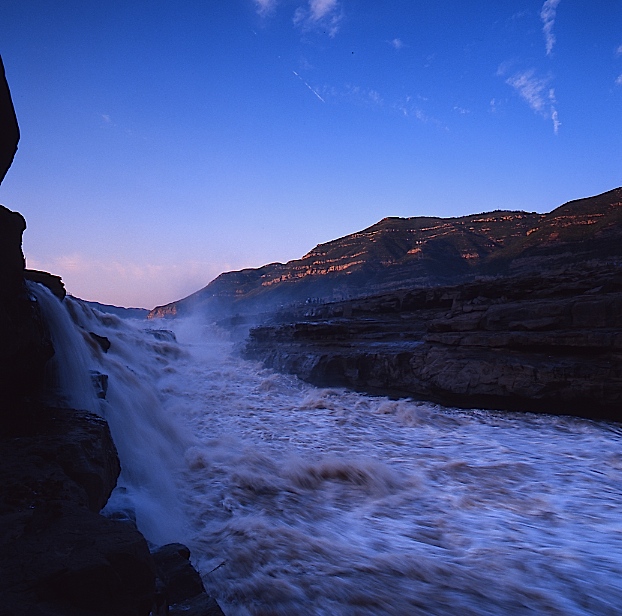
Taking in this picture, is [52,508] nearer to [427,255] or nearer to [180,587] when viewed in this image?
[180,587]

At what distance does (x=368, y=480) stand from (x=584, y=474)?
2910 mm

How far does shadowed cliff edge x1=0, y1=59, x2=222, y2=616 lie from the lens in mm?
1467

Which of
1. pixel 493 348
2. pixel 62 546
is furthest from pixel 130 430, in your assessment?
pixel 493 348

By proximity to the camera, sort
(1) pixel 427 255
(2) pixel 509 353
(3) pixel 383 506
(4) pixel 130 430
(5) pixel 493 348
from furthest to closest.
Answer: (1) pixel 427 255, (5) pixel 493 348, (2) pixel 509 353, (4) pixel 130 430, (3) pixel 383 506

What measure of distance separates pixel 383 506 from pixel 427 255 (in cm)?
5577

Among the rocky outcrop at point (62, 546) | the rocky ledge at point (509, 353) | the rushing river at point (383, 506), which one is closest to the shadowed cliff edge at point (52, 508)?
the rocky outcrop at point (62, 546)

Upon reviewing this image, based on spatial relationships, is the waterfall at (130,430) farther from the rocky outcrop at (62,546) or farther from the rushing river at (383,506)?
the rocky outcrop at (62,546)

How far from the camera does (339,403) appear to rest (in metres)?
10.0

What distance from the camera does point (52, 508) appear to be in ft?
6.49

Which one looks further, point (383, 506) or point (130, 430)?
point (130, 430)

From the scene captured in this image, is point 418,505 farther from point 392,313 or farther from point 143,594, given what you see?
point 392,313

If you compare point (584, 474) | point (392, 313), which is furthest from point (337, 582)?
point (392, 313)

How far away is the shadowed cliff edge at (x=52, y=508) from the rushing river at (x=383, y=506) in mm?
610

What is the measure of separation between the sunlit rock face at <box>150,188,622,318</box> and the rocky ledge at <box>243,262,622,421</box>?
16.1 m
